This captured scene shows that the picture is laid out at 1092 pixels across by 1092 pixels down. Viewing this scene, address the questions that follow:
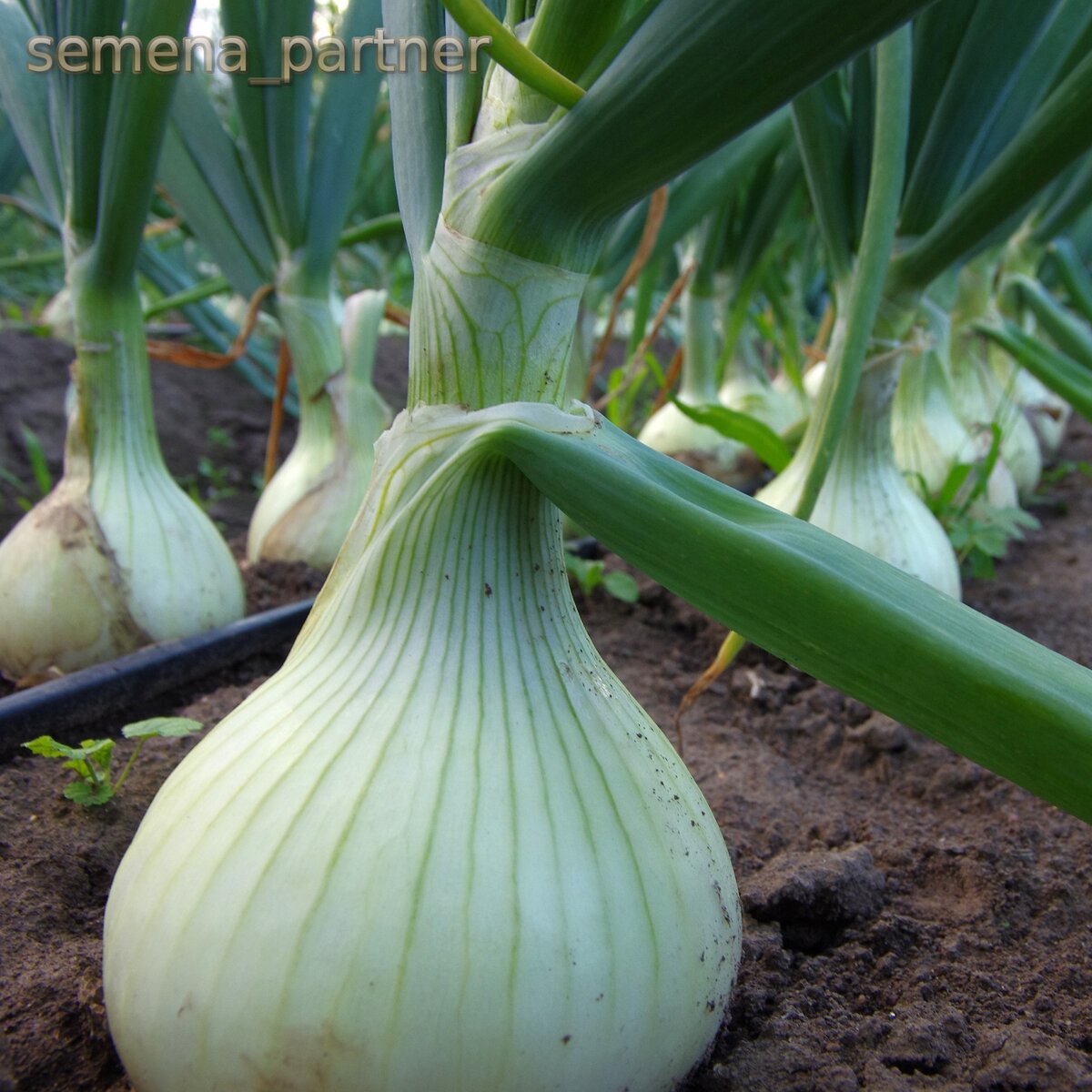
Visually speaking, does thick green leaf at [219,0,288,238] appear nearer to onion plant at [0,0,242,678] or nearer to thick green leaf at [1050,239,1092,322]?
onion plant at [0,0,242,678]

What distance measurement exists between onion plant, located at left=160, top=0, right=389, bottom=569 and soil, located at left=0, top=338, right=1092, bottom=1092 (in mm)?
325

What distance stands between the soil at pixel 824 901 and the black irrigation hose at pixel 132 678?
3cm

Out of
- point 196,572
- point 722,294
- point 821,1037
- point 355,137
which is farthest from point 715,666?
point 722,294

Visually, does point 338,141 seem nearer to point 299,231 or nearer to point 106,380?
point 299,231

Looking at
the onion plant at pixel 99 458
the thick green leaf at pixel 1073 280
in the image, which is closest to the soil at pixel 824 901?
the onion plant at pixel 99 458

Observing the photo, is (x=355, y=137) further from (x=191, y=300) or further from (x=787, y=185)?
(x=787, y=185)

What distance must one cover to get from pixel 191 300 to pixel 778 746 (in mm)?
1276

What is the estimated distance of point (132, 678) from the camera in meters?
1.03

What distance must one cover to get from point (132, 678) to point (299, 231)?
74 cm

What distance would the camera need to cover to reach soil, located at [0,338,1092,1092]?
54 cm

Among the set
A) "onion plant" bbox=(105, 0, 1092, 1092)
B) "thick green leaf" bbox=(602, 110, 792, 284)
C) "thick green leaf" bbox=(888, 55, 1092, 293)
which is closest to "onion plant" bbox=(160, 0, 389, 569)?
"thick green leaf" bbox=(602, 110, 792, 284)

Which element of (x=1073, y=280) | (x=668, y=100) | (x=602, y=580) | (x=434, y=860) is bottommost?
(x=602, y=580)

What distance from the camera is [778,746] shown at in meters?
1.08

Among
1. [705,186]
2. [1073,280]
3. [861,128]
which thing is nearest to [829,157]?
[861,128]
